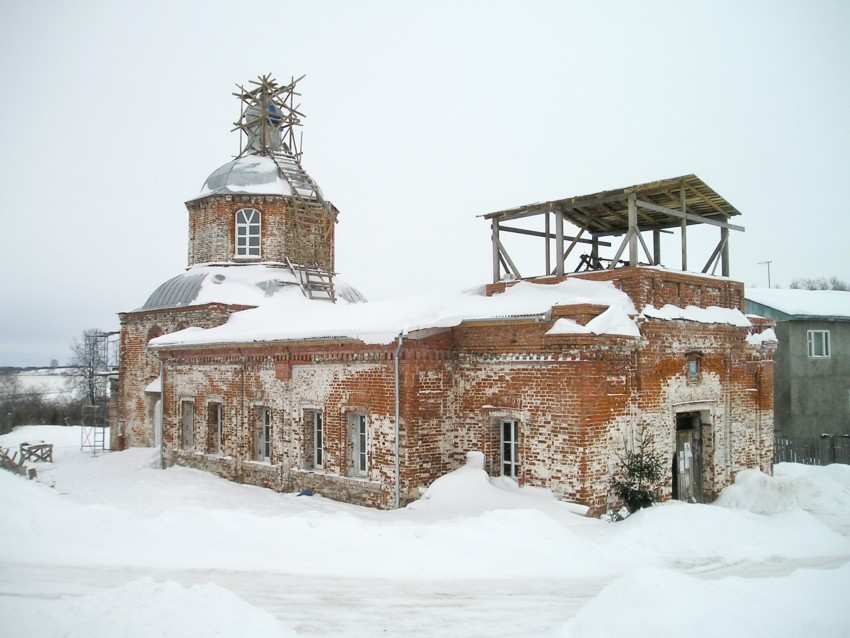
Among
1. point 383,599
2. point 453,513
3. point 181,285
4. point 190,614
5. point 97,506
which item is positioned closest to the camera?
point 190,614

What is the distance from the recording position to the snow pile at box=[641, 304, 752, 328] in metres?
12.6

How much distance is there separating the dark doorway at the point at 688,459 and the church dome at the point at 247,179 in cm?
1536

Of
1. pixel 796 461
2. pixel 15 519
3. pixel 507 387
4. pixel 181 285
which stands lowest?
pixel 796 461

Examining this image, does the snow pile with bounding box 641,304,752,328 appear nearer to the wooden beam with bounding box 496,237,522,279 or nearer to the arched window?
the wooden beam with bounding box 496,237,522,279

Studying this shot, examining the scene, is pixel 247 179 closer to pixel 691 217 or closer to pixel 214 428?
pixel 214 428

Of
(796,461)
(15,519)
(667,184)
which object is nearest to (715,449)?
(667,184)

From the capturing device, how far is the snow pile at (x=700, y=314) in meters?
12.6

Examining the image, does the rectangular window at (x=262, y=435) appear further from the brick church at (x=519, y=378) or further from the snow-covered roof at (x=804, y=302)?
the snow-covered roof at (x=804, y=302)

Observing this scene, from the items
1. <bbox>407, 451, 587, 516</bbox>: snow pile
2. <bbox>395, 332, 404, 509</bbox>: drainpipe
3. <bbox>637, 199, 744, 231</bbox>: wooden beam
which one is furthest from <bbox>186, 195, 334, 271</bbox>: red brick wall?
<bbox>637, 199, 744, 231</bbox>: wooden beam

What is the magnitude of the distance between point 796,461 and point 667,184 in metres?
12.2

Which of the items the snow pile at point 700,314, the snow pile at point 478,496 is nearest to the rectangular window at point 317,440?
the snow pile at point 478,496

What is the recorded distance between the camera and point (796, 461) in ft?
66.9

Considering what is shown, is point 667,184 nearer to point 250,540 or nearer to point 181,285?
point 250,540

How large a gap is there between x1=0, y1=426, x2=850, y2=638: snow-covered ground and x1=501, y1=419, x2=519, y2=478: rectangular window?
0.48 m
